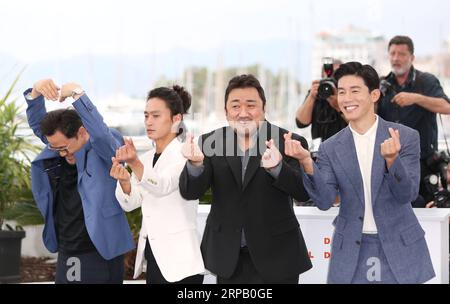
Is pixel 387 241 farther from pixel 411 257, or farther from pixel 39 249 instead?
pixel 39 249

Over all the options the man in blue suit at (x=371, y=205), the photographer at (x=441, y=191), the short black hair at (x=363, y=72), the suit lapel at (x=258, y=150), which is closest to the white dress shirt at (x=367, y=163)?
the man in blue suit at (x=371, y=205)

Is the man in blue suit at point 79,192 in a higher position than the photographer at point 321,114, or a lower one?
lower

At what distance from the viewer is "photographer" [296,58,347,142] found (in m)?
4.89

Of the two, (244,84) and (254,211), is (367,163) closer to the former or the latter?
(254,211)

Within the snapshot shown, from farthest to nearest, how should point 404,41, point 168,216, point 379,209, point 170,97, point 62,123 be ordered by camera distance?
point 404,41, point 62,123, point 170,97, point 168,216, point 379,209

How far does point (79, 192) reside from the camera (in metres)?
3.61

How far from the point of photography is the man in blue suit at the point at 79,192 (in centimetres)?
356

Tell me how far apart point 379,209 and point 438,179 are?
1.92m

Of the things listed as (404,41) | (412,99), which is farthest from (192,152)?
(404,41)

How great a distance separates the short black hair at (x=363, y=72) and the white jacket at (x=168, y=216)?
83 centimetres

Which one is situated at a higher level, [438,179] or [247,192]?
[247,192]

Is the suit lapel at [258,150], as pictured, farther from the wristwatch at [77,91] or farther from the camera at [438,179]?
the camera at [438,179]
